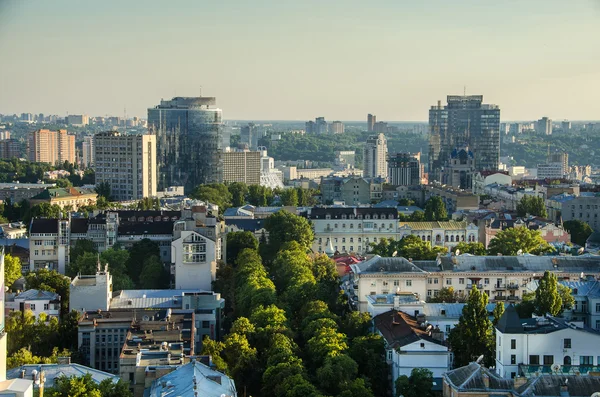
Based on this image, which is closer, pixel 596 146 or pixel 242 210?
pixel 242 210

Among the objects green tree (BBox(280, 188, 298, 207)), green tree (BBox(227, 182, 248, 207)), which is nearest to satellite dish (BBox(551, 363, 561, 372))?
green tree (BBox(280, 188, 298, 207))

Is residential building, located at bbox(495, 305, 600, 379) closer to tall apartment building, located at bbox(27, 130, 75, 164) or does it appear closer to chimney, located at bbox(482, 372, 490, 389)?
chimney, located at bbox(482, 372, 490, 389)

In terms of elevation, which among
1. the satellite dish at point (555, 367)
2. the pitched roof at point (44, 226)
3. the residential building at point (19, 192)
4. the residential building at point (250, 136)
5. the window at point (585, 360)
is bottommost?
the window at point (585, 360)

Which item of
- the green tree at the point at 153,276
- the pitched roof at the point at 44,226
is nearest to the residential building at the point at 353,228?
the green tree at the point at 153,276

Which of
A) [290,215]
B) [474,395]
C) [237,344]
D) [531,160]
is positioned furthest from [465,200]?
[531,160]

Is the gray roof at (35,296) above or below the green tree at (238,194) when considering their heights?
below

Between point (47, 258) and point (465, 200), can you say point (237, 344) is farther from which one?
point (465, 200)

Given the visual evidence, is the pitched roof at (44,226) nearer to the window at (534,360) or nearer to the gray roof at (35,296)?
the gray roof at (35,296)
